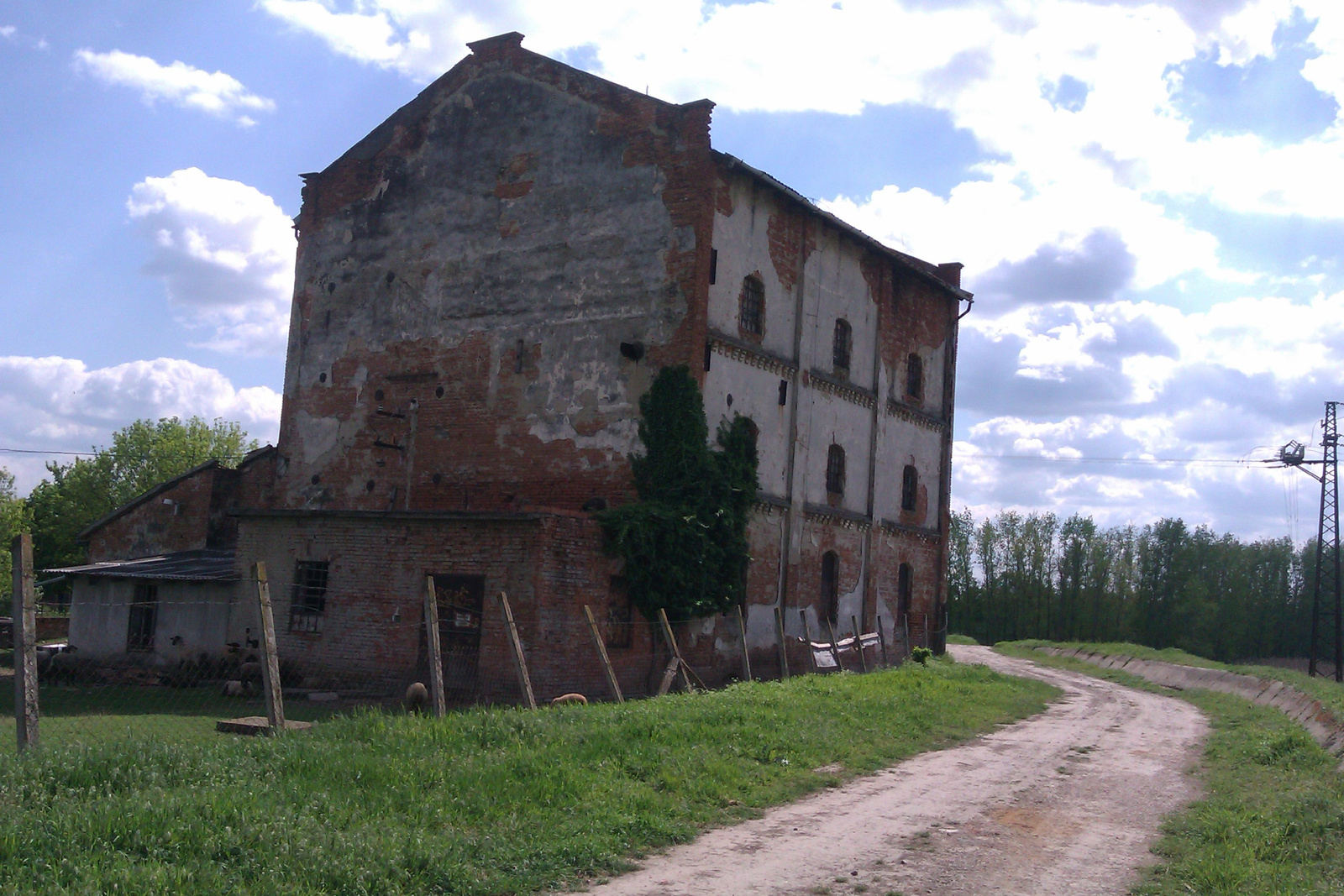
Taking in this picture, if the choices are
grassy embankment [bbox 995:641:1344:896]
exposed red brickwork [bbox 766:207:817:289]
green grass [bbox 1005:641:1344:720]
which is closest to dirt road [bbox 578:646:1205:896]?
grassy embankment [bbox 995:641:1344:896]

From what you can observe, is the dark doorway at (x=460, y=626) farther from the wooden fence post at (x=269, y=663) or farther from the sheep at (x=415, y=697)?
the wooden fence post at (x=269, y=663)

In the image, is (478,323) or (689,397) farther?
(478,323)

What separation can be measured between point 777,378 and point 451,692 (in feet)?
34.2

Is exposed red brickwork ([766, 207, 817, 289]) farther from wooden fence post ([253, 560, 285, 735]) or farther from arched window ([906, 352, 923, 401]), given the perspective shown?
wooden fence post ([253, 560, 285, 735])

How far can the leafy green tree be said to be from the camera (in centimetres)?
5816

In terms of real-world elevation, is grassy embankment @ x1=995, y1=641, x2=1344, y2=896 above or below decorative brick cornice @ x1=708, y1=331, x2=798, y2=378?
below

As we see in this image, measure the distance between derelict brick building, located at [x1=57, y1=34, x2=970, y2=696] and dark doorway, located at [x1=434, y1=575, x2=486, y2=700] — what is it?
0.18 ft

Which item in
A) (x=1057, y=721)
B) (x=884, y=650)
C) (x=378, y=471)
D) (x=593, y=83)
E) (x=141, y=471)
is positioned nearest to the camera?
(x=1057, y=721)

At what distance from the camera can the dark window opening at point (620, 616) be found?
19.3 meters

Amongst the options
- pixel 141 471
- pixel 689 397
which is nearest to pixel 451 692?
pixel 689 397

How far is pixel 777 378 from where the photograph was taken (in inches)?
960

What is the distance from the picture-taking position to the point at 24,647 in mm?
8195

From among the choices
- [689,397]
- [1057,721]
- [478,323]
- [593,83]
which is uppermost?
[593,83]

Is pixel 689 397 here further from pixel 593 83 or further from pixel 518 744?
pixel 518 744
